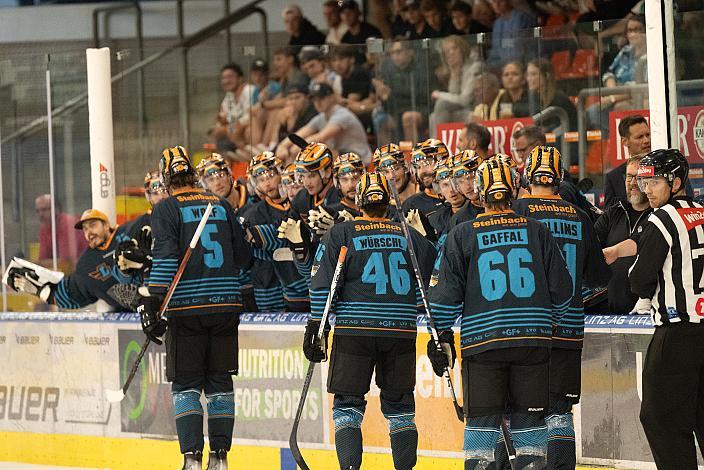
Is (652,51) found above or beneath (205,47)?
beneath

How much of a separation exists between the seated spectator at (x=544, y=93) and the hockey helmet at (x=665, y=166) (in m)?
3.26

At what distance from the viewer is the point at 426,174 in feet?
28.7

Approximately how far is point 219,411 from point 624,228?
2.39m

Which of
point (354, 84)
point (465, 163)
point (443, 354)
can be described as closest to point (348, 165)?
point (465, 163)

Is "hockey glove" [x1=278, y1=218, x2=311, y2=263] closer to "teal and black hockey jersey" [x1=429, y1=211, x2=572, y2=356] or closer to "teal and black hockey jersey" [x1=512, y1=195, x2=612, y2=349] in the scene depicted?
"teal and black hockey jersey" [x1=512, y1=195, x2=612, y2=349]

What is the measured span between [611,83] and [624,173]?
1.19 m

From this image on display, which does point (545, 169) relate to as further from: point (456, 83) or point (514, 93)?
point (456, 83)

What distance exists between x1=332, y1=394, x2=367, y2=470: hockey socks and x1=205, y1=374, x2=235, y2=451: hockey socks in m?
0.85

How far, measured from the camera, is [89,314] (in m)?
9.42

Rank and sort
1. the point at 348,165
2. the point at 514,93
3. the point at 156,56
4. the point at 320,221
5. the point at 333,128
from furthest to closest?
the point at 156,56, the point at 333,128, the point at 514,93, the point at 348,165, the point at 320,221

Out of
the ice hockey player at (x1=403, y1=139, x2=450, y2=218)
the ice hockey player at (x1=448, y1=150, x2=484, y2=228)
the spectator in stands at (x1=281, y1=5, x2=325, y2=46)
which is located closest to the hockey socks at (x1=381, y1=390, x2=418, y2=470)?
the ice hockey player at (x1=448, y1=150, x2=484, y2=228)

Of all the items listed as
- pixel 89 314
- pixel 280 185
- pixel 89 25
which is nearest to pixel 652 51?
pixel 280 185

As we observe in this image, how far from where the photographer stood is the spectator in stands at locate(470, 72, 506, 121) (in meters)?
9.98

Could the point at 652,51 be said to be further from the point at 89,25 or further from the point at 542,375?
the point at 89,25
